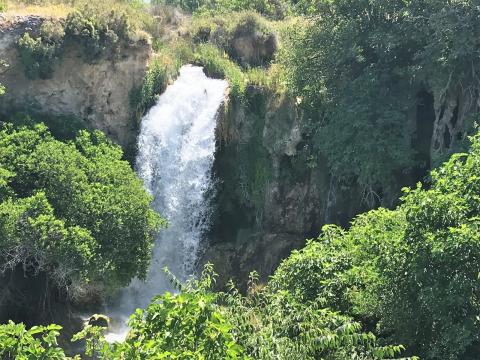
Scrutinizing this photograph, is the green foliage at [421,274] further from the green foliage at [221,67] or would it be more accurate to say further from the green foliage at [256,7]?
the green foliage at [256,7]

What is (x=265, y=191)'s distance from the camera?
65.6 feet

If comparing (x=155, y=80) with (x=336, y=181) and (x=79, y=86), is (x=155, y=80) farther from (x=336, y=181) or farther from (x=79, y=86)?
(x=336, y=181)

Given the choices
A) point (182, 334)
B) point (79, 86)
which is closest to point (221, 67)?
point (79, 86)

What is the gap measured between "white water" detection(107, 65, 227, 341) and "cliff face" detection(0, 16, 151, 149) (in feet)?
3.43

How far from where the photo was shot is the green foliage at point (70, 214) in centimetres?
1466

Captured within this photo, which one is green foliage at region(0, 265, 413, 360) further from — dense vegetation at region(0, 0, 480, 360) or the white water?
the white water

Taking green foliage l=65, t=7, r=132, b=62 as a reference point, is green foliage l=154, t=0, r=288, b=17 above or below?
above

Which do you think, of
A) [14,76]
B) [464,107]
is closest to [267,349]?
[464,107]

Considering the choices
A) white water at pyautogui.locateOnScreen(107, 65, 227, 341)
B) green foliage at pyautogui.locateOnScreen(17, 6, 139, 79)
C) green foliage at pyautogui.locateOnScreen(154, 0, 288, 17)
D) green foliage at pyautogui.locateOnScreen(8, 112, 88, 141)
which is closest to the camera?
green foliage at pyautogui.locateOnScreen(8, 112, 88, 141)

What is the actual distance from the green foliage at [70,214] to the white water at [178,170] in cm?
273

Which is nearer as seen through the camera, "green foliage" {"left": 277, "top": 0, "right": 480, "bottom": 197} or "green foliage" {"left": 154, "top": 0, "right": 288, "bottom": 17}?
"green foliage" {"left": 277, "top": 0, "right": 480, "bottom": 197}

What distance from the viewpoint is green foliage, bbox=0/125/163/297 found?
1466 cm

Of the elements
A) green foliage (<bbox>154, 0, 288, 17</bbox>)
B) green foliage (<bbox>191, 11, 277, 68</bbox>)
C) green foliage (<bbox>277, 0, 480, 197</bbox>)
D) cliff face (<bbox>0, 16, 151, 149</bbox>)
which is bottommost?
green foliage (<bbox>277, 0, 480, 197</bbox>)

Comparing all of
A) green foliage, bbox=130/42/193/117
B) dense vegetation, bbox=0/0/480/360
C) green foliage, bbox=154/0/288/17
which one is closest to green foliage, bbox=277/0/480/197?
dense vegetation, bbox=0/0/480/360
